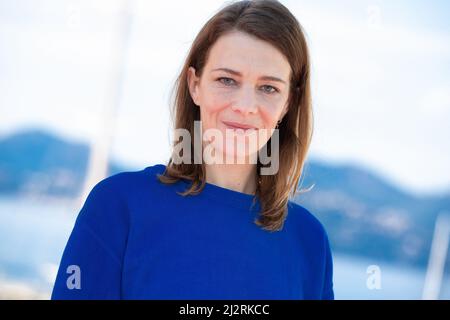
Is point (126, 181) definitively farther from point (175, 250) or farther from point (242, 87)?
point (242, 87)

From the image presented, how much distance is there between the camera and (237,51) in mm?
1817

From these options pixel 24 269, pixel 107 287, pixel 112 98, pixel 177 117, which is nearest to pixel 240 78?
pixel 177 117

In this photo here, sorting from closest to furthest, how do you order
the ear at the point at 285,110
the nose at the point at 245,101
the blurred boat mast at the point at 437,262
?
the nose at the point at 245,101, the ear at the point at 285,110, the blurred boat mast at the point at 437,262

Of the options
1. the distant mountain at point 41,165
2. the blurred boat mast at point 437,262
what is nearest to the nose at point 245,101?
the blurred boat mast at point 437,262

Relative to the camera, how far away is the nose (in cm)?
179

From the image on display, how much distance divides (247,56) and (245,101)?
0.41 ft

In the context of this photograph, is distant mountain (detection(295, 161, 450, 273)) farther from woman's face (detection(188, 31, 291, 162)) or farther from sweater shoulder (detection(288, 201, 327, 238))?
woman's face (detection(188, 31, 291, 162))

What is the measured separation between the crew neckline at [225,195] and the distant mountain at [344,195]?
73.3ft

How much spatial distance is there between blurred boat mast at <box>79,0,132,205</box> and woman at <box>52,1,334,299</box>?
590 centimetres

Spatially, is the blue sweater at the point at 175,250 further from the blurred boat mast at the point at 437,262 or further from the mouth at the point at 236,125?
the blurred boat mast at the point at 437,262

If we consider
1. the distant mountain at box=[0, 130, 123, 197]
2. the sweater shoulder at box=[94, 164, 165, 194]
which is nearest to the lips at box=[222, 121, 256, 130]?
the sweater shoulder at box=[94, 164, 165, 194]

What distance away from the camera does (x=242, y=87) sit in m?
1.80

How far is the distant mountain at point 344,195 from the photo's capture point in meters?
26.0

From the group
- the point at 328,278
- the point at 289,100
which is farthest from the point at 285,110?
the point at 328,278
